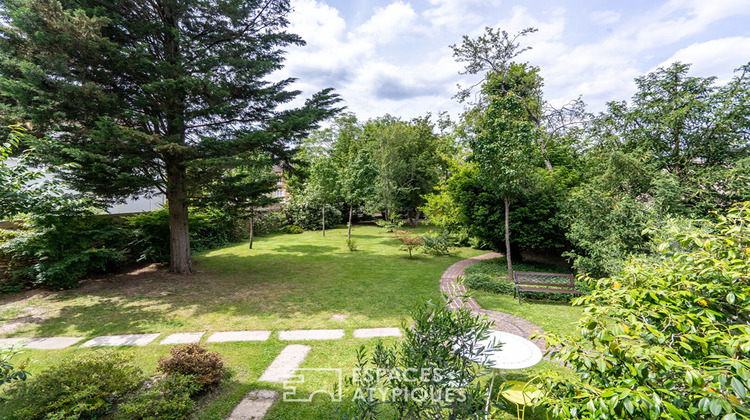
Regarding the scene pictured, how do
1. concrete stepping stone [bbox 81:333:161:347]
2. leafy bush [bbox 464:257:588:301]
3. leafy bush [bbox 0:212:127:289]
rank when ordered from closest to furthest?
concrete stepping stone [bbox 81:333:161:347], leafy bush [bbox 0:212:127:289], leafy bush [bbox 464:257:588:301]

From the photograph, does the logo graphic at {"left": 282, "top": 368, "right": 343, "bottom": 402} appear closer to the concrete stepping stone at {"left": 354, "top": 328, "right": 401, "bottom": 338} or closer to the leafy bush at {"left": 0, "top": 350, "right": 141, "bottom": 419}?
the concrete stepping stone at {"left": 354, "top": 328, "right": 401, "bottom": 338}

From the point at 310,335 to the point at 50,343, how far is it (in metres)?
4.94

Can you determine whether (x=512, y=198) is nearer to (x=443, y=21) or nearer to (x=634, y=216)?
(x=634, y=216)

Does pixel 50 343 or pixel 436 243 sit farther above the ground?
pixel 436 243

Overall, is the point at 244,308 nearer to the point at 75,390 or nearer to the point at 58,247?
the point at 75,390

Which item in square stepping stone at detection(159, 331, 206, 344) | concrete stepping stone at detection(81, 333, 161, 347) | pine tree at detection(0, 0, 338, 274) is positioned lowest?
square stepping stone at detection(159, 331, 206, 344)

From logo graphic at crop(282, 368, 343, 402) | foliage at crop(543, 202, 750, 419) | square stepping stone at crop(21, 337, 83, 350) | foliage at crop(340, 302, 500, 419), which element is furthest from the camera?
square stepping stone at crop(21, 337, 83, 350)

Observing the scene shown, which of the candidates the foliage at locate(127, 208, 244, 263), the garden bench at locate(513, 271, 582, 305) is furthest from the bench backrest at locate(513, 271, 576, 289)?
the foliage at locate(127, 208, 244, 263)

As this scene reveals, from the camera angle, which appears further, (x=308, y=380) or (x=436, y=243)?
(x=436, y=243)

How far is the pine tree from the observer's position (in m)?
6.78

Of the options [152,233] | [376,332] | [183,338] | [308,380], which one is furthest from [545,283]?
[152,233]

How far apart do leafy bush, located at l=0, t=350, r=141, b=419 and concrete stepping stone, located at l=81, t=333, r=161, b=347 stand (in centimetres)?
128

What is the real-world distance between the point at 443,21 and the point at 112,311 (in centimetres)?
1188

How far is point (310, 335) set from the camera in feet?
18.3
